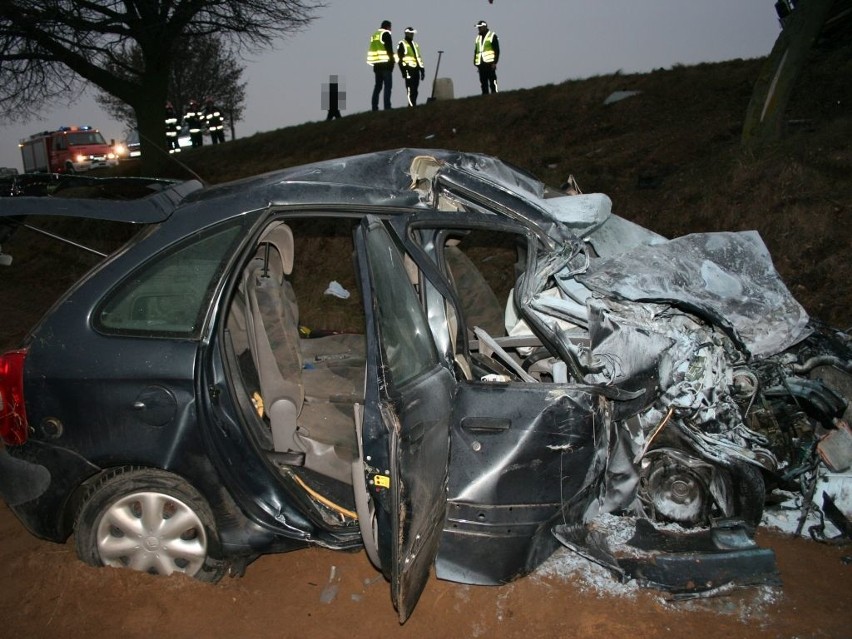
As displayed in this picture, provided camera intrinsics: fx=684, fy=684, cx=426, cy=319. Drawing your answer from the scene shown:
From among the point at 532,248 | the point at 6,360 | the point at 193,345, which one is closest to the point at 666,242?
the point at 532,248

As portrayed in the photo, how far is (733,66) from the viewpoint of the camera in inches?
471

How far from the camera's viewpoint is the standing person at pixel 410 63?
16266 mm

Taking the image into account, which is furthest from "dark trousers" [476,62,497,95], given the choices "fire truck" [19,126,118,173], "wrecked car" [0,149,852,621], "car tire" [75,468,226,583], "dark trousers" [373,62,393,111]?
"fire truck" [19,126,118,173]

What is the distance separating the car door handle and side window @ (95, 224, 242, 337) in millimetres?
1218

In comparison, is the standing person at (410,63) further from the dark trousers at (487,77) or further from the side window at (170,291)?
the side window at (170,291)

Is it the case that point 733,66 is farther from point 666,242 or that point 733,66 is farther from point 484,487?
point 484,487

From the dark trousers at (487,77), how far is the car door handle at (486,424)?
48.5ft

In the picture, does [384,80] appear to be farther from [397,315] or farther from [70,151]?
[70,151]

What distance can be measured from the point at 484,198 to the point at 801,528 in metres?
2.23

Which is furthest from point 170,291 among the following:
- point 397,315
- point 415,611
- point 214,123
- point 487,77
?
point 214,123

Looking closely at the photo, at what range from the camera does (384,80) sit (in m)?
16.1

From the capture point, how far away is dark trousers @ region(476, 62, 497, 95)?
646 inches

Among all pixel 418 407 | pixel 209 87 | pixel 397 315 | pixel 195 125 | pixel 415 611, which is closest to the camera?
pixel 418 407

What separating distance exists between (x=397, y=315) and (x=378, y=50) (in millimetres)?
14600
